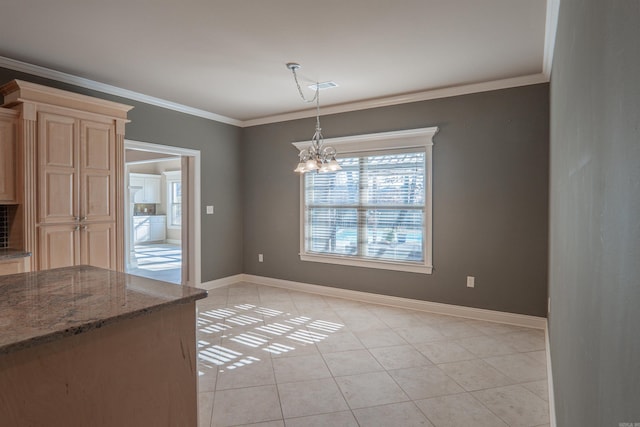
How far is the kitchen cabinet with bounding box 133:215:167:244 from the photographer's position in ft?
34.7

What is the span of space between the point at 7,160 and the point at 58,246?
82 cm

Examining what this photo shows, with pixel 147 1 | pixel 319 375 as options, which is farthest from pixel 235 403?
pixel 147 1

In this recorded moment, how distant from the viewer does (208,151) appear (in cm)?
536

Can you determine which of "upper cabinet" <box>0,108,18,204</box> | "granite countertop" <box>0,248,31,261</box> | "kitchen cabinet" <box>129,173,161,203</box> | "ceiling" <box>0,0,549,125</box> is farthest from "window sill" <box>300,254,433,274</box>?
"kitchen cabinet" <box>129,173,161,203</box>

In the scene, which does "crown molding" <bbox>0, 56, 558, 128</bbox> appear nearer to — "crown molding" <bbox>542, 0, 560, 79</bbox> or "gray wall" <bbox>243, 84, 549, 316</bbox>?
"gray wall" <bbox>243, 84, 549, 316</bbox>

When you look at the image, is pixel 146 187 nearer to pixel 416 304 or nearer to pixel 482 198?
pixel 416 304

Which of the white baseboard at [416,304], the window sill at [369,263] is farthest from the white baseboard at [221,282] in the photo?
the window sill at [369,263]

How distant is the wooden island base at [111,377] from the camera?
3.14 feet

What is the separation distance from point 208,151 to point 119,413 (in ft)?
15.1

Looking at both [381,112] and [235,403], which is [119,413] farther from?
[381,112]

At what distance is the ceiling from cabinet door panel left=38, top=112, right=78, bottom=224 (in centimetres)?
64

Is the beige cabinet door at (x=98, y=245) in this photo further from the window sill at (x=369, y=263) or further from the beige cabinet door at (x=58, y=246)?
the window sill at (x=369, y=263)

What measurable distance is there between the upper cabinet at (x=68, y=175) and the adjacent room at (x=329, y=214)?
0.02m

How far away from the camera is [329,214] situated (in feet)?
16.7
